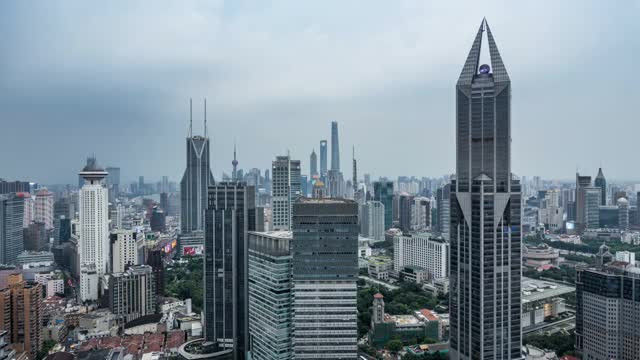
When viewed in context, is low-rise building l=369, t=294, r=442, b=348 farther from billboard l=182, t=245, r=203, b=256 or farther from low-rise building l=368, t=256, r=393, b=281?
billboard l=182, t=245, r=203, b=256

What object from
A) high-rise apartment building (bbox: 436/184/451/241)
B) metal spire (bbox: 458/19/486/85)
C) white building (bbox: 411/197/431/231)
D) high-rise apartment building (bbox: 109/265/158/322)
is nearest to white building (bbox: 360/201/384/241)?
white building (bbox: 411/197/431/231)

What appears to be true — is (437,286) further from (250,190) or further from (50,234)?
(50,234)

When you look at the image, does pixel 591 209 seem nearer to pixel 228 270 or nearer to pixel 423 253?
pixel 423 253

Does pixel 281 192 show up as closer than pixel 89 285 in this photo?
No

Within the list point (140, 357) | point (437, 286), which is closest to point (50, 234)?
point (140, 357)

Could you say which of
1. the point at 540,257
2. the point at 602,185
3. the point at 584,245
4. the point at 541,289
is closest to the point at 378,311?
the point at 541,289

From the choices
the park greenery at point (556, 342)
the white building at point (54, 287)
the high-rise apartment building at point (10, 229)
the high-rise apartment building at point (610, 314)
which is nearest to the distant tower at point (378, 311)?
the park greenery at point (556, 342)
